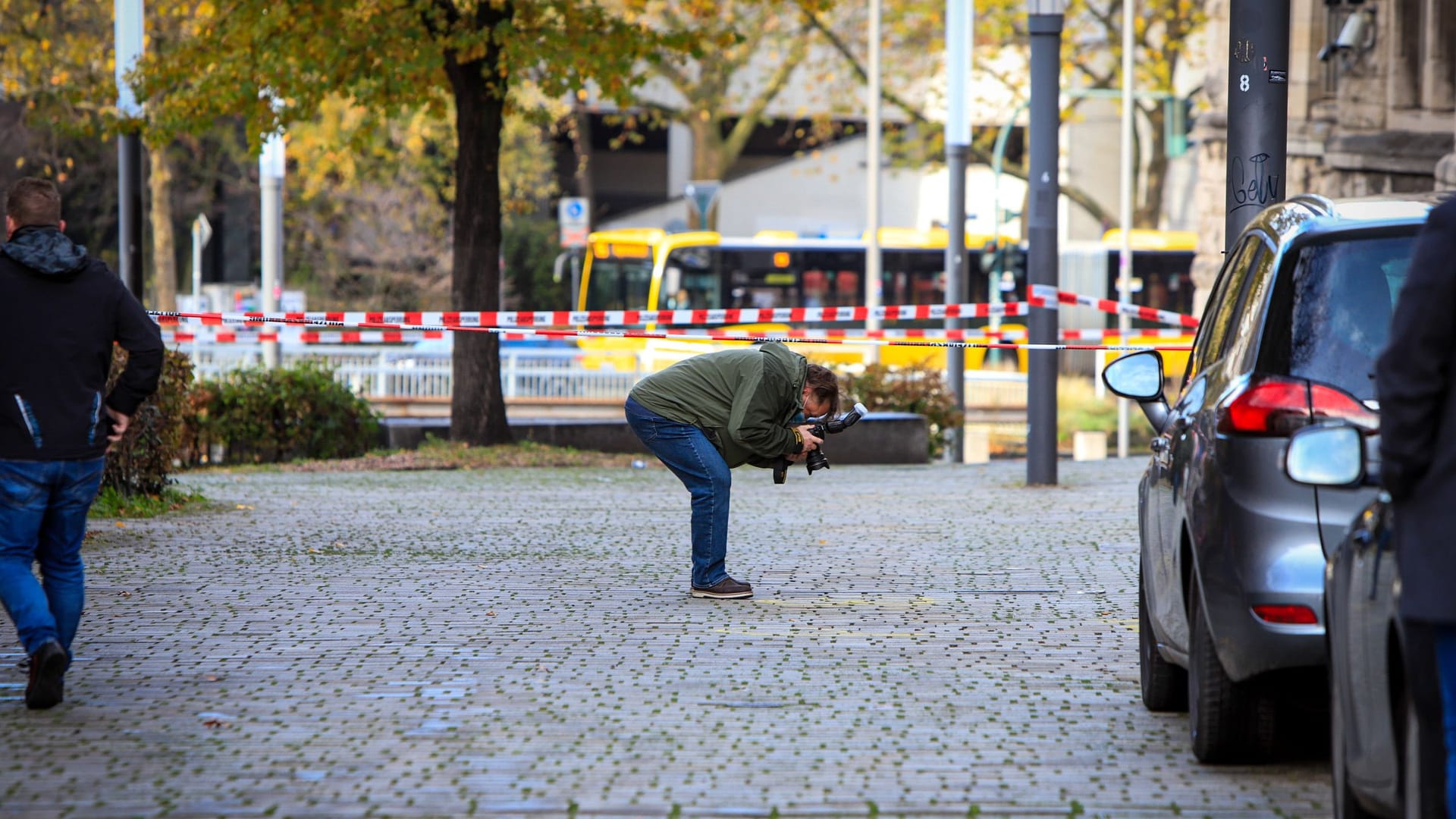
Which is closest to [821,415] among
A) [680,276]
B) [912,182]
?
[680,276]

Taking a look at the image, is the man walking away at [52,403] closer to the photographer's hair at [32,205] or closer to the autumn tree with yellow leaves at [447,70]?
the photographer's hair at [32,205]

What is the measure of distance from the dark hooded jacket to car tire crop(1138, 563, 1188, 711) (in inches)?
131

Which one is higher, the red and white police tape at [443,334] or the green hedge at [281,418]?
the red and white police tape at [443,334]

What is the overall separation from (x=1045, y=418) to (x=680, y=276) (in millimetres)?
22068

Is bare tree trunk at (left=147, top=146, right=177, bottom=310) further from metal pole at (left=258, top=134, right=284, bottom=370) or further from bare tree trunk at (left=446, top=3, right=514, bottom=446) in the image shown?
bare tree trunk at (left=446, top=3, right=514, bottom=446)

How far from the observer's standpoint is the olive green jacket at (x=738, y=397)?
26.9 feet

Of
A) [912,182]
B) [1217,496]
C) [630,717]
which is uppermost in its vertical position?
A: [912,182]

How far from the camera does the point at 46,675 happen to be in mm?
5902

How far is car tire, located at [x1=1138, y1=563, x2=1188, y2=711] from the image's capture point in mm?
6023

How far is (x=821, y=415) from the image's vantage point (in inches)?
324

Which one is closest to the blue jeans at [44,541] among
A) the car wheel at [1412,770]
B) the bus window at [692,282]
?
the car wheel at [1412,770]

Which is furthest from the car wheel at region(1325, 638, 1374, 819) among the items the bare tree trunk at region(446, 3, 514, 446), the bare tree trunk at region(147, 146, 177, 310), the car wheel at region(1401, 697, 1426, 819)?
the bare tree trunk at region(147, 146, 177, 310)

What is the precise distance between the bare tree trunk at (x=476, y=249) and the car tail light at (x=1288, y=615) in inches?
547

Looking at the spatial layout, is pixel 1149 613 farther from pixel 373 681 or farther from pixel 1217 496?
pixel 373 681
